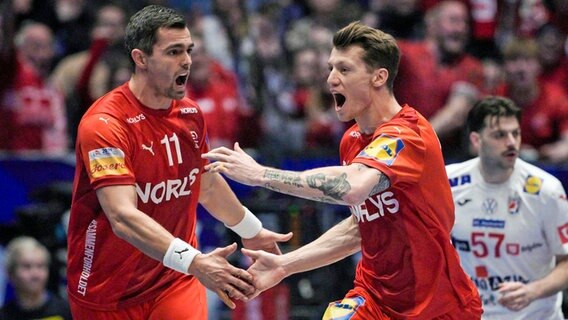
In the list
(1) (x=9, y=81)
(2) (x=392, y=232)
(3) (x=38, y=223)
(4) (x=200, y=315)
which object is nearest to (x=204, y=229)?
(3) (x=38, y=223)

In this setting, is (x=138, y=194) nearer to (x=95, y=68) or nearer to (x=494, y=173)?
(x=494, y=173)

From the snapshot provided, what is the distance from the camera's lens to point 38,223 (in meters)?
11.5

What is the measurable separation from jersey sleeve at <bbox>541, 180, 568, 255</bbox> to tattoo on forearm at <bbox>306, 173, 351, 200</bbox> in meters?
2.43

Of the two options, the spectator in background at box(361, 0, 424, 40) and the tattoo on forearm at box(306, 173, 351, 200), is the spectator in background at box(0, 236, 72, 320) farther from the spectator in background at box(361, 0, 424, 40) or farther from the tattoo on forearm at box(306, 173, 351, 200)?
the spectator in background at box(361, 0, 424, 40)

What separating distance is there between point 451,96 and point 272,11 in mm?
3751

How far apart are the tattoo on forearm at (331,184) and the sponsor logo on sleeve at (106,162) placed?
1.19m

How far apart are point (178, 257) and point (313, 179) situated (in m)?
0.96

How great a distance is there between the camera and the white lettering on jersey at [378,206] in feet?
22.9

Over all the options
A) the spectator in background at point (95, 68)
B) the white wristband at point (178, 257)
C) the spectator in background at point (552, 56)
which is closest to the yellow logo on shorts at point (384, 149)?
the white wristband at point (178, 257)

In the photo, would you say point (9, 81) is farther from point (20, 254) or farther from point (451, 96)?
point (451, 96)

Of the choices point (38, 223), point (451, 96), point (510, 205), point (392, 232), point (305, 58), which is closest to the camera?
point (392, 232)

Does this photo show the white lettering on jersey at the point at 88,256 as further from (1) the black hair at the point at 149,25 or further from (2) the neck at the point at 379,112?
(2) the neck at the point at 379,112

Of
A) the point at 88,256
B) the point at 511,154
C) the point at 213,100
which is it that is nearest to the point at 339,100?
the point at 88,256

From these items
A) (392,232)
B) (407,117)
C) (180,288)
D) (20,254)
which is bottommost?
(20,254)
